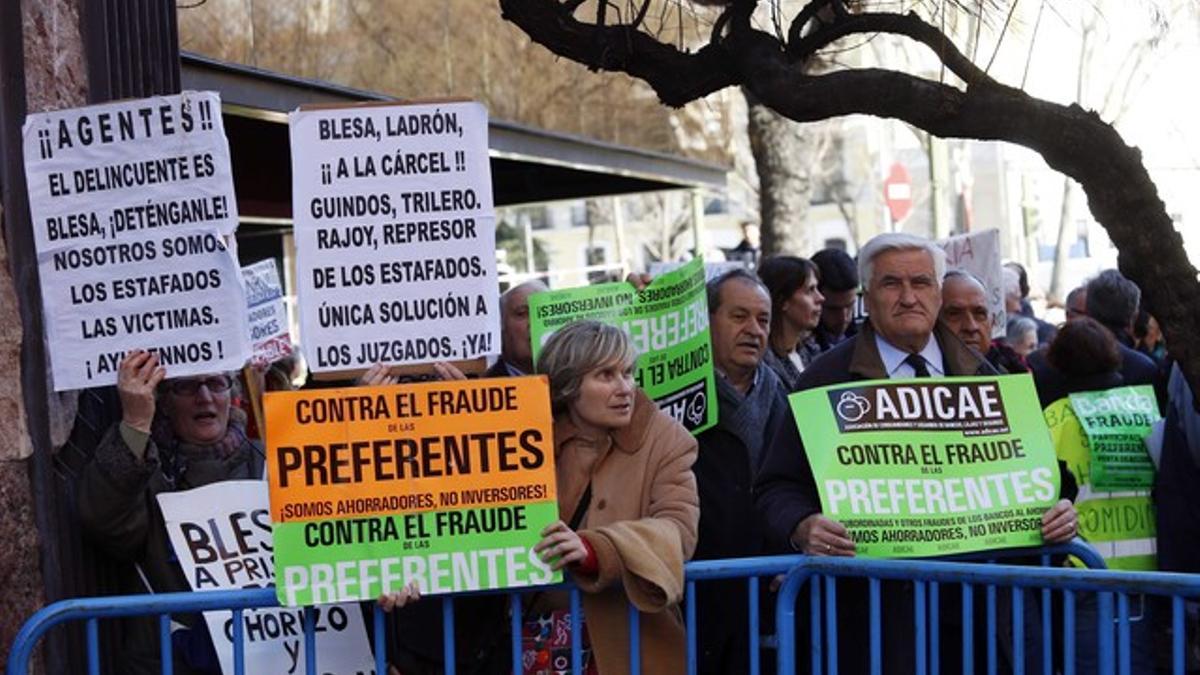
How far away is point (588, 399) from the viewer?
5523 mm

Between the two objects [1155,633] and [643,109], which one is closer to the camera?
[1155,633]

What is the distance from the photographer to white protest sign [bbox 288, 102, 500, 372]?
561 centimetres

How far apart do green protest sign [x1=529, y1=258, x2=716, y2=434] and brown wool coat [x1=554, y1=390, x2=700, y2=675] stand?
81 centimetres

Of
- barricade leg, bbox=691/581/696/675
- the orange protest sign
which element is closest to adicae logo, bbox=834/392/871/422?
barricade leg, bbox=691/581/696/675

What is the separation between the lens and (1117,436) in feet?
23.8

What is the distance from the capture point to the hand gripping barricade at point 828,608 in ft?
16.2

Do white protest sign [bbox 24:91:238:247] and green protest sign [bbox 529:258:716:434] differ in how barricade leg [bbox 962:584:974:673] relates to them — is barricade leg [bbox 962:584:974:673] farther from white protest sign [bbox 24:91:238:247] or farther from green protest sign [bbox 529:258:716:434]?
white protest sign [bbox 24:91:238:247]

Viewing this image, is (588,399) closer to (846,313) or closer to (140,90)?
(140,90)

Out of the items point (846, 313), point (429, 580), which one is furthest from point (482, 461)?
point (846, 313)

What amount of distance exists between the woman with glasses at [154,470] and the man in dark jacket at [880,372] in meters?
1.68

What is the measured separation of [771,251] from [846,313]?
463 inches

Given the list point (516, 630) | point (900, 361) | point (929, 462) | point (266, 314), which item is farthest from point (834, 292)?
point (516, 630)

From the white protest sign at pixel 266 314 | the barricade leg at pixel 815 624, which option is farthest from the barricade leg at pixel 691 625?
the white protest sign at pixel 266 314

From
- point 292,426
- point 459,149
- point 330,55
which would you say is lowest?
point 292,426
